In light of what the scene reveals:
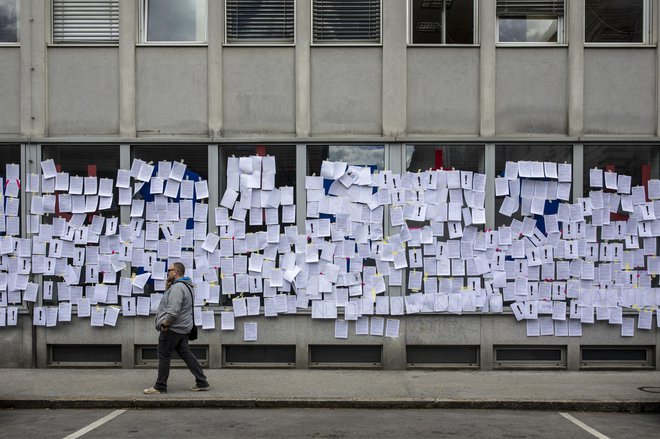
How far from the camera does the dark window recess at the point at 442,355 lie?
1354 centimetres

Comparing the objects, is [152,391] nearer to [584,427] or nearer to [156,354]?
[156,354]

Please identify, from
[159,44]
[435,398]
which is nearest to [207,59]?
[159,44]

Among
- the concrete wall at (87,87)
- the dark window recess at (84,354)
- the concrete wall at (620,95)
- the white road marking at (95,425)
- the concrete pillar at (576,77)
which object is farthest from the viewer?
the dark window recess at (84,354)

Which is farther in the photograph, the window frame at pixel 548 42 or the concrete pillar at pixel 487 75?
the window frame at pixel 548 42

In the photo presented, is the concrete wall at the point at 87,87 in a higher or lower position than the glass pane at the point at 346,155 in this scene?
higher

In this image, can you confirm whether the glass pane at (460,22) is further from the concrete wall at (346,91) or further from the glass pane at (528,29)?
the concrete wall at (346,91)

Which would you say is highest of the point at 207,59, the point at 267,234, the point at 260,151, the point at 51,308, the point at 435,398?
the point at 207,59

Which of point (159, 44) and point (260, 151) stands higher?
point (159, 44)

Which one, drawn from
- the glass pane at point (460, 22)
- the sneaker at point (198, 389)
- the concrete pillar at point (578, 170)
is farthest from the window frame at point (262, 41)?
the sneaker at point (198, 389)

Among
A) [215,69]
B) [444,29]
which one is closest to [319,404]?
[215,69]

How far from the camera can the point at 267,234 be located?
13469 mm

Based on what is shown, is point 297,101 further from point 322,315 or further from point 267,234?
point 322,315

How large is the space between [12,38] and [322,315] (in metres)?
6.88

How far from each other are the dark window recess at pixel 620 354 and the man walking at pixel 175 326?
253 inches
